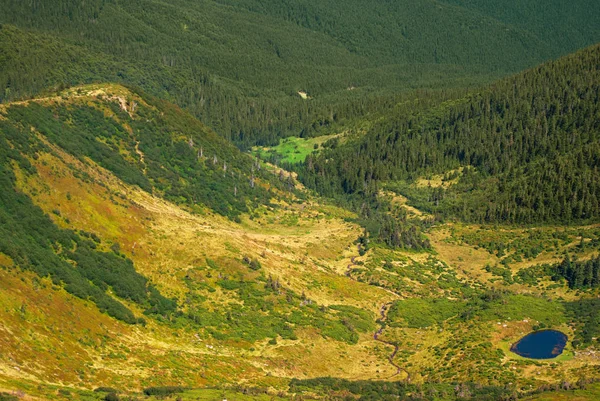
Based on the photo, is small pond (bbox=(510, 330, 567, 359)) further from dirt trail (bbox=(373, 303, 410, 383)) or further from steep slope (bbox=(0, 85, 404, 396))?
steep slope (bbox=(0, 85, 404, 396))

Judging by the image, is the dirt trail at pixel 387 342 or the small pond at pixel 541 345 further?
the small pond at pixel 541 345

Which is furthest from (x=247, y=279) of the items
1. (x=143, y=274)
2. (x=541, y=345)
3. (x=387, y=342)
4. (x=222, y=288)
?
(x=541, y=345)

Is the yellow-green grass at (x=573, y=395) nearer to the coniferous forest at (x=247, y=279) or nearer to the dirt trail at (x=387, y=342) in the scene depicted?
the coniferous forest at (x=247, y=279)

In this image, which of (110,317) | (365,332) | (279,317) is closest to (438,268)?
(365,332)

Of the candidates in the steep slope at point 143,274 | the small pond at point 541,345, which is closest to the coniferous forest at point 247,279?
the steep slope at point 143,274

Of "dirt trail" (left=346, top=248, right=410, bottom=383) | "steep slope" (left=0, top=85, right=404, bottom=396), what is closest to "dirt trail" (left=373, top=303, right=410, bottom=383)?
"dirt trail" (left=346, top=248, right=410, bottom=383)

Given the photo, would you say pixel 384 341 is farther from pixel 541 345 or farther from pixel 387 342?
pixel 541 345

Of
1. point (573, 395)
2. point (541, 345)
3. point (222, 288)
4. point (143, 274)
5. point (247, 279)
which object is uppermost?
point (541, 345)

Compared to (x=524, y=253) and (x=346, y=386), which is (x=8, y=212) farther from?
(x=524, y=253)
